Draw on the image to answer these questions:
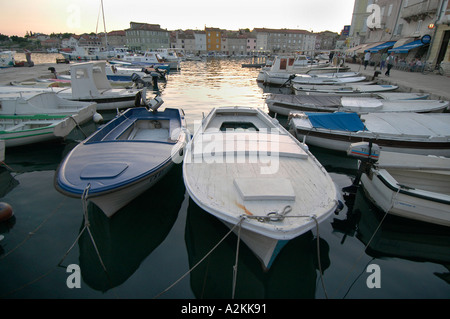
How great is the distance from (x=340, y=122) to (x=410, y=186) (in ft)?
13.5

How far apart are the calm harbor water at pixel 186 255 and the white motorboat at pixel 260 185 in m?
0.86

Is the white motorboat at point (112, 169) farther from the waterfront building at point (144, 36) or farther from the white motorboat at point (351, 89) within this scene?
the waterfront building at point (144, 36)

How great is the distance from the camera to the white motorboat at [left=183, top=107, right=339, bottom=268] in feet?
12.8

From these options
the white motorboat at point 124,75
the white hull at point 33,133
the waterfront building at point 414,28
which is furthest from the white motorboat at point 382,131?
the waterfront building at point 414,28

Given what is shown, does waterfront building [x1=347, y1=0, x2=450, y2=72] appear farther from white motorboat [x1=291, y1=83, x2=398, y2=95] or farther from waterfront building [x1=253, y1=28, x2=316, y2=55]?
waterfront building [x1=253, y1=28, x2=316, y2=55]

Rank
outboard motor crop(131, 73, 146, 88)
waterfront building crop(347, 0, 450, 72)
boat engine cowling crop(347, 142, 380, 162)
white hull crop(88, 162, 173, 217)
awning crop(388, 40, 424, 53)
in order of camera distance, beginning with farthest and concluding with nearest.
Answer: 1. awning crop(388, 40, 424, 53)
2. waterfront building crop(347, 0, 450, 72)
3. outboard motor crop(131, 73, 146, 88)
4. boat engine cowling crop(347, 142, 380, 162)
5. white hull crop(88, 162, 173, 217)

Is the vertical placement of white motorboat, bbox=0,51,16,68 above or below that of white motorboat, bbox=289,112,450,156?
above

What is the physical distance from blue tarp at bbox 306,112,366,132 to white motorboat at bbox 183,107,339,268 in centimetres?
322

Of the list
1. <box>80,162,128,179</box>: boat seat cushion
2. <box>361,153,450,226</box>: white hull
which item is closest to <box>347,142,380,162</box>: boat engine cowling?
<box>361,153,450,226</box>: white hull

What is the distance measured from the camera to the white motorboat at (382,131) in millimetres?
8891

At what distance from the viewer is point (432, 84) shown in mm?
17625

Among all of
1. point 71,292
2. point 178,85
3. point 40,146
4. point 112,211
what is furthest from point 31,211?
point 178,85

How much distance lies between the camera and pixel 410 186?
6.50 m

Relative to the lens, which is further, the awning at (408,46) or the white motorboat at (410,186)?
the awning at (408,46)
